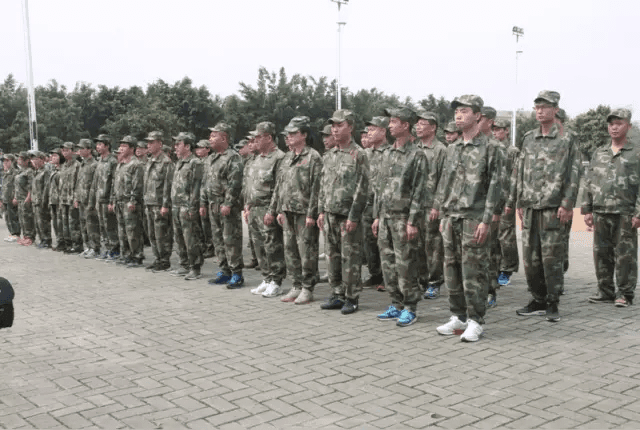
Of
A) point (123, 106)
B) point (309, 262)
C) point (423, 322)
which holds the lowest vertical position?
point (423, 322)

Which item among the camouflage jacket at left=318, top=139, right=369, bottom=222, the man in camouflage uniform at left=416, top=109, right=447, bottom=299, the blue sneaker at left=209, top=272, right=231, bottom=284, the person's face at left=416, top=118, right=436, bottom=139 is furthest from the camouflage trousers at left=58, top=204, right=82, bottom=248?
the person's face at left=416, top=118, right=436, bottom=139

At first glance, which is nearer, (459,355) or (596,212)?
(459,355)

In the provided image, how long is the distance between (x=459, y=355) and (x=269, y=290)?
3.26m

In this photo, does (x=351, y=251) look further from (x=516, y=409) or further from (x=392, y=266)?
(x=516, y=409)

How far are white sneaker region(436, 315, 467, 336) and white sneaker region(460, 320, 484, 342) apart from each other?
0.63 feet

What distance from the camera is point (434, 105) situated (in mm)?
68062

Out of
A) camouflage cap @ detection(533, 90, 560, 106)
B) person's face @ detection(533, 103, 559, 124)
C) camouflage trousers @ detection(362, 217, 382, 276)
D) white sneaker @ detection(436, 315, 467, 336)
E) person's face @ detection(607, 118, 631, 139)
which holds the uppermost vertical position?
camouflage cap @ detection(533, 90, 560, 106)

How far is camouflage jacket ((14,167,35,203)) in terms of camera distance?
567 inches

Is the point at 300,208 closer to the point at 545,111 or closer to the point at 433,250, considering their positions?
the point at 433,250

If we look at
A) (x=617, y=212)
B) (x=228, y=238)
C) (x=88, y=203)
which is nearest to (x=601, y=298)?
(x=617, y=212)

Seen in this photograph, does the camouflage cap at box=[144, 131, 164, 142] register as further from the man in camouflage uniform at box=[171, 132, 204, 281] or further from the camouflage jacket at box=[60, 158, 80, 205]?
the camouflage jacket at box=[60, 158, 80, 205]

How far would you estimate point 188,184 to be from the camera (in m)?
9.27

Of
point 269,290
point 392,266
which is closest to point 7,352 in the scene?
point 269,290

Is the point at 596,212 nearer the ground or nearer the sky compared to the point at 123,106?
nearer the ground
